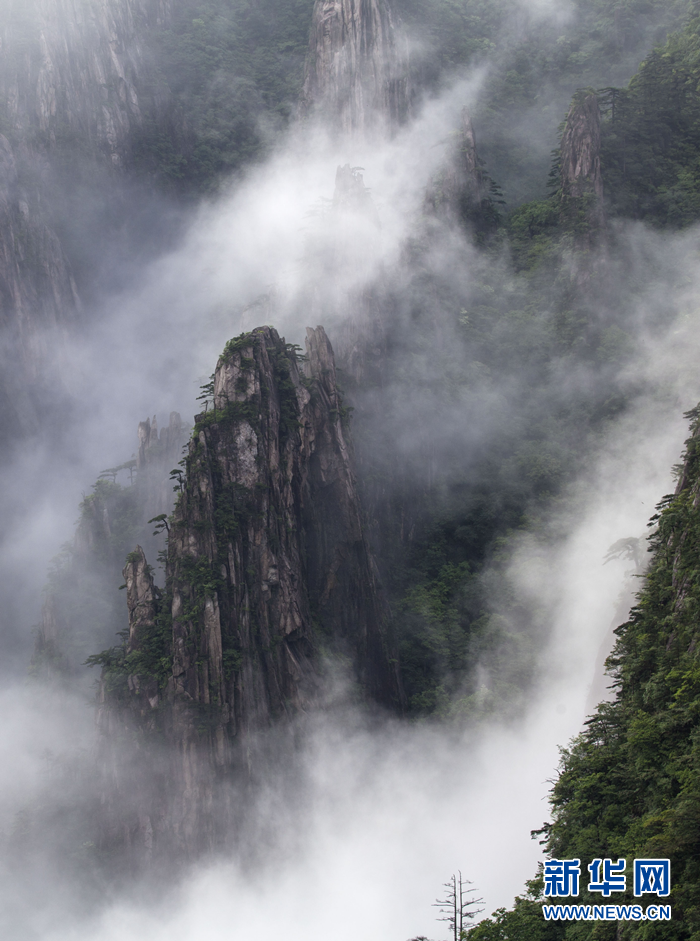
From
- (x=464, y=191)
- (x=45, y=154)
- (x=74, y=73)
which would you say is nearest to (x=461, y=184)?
(x=464, y=191)

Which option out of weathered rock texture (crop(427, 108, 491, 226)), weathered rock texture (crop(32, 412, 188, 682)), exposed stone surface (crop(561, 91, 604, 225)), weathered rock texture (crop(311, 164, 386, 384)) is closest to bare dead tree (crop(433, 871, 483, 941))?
weathered rock texture (crop(32, 412, 188, 682))

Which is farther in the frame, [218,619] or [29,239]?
[29,239]

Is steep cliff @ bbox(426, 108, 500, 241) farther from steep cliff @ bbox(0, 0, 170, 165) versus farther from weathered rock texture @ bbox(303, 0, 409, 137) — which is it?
steep cliff @ bbox(0, 0, 170, 165)

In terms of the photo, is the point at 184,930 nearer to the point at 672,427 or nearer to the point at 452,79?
the point at 672,427

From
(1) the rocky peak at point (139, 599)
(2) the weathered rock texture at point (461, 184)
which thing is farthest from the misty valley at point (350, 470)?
(2) the weathered rock texture at point (461, 184)

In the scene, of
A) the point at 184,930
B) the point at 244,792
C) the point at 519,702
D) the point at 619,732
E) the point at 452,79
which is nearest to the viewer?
the point at 619,732

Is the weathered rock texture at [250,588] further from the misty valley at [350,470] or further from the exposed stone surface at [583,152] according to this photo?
the exposed stone surface at [583,152]

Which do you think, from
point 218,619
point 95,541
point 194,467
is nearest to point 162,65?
point 95,541

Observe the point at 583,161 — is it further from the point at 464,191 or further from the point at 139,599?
the point at 139,599
